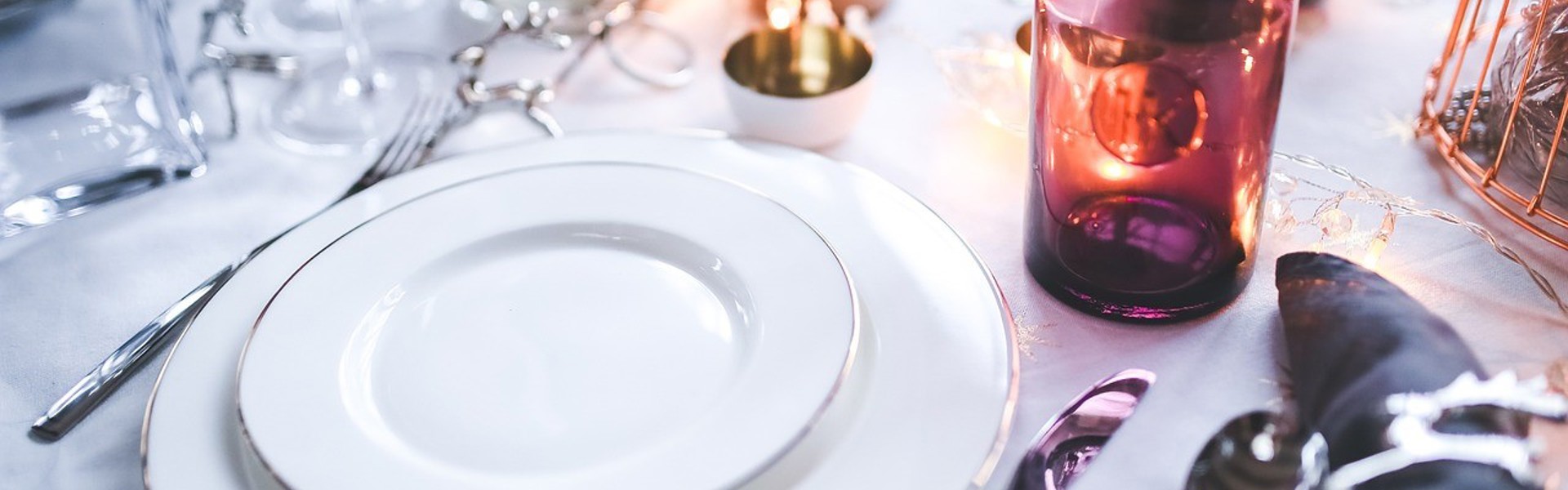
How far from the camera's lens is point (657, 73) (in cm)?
65

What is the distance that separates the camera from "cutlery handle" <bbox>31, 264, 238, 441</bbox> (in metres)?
0.43

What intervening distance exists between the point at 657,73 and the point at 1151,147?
0.32 m

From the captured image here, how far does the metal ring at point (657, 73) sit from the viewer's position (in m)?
0.64

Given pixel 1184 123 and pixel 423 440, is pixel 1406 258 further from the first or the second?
pixel 423 440

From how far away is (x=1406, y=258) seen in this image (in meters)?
0.48

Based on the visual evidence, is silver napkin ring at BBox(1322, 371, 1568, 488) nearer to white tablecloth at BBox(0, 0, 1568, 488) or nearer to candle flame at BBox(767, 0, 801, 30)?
white tablecloth at BBox(0, 0, 1568, 488)

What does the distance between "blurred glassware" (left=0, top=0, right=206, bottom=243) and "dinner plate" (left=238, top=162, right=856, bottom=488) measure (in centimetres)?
20

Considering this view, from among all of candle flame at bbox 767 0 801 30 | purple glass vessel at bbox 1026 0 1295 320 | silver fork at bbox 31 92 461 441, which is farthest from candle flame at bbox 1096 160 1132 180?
silver fork at bbox 31 92 461 441

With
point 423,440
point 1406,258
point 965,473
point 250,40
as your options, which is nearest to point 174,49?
point 250,40

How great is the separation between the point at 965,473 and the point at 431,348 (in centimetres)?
20

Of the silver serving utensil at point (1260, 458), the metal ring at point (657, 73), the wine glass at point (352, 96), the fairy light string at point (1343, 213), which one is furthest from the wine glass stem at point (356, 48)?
the silver serving utensil at point (1260, 458)

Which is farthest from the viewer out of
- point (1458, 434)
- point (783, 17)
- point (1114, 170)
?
point (783, 17)

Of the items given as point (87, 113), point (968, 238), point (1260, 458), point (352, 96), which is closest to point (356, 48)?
point (352, 96)

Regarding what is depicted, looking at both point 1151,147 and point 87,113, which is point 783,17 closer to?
point 1151,147
